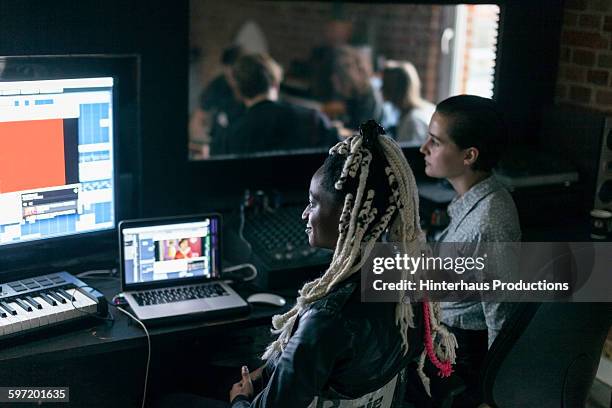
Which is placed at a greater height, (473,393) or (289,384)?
(289,384)

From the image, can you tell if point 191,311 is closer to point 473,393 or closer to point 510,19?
point 473,393

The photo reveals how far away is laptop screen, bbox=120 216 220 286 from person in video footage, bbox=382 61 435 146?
6.78 feet

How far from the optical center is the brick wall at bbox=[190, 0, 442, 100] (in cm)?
578

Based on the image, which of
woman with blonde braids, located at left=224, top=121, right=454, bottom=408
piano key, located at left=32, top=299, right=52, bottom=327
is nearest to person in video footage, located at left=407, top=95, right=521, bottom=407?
woman with blonde braids, located at left=224, top=121, right=454, bottom=408

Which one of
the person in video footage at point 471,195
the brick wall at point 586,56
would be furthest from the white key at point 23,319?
the brick wall at point 586,56

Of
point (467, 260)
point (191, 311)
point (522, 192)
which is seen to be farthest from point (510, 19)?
point (191, 311)

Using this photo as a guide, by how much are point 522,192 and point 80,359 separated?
Result: 150cm

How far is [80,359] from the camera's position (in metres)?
2.45

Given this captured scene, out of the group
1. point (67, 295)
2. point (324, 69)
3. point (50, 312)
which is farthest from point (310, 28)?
point (50, 312)

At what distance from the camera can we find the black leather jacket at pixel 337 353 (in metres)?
1.59

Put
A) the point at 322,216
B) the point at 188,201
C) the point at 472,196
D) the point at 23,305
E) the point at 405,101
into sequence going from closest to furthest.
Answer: the point at 322,216 → the point at 23,305 → the point at 472,196 → the point at 188,201 → the point at 405,101

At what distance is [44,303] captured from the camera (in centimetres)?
200

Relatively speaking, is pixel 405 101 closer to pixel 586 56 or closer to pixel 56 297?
pixel 586 56

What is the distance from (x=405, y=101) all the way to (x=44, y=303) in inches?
106
